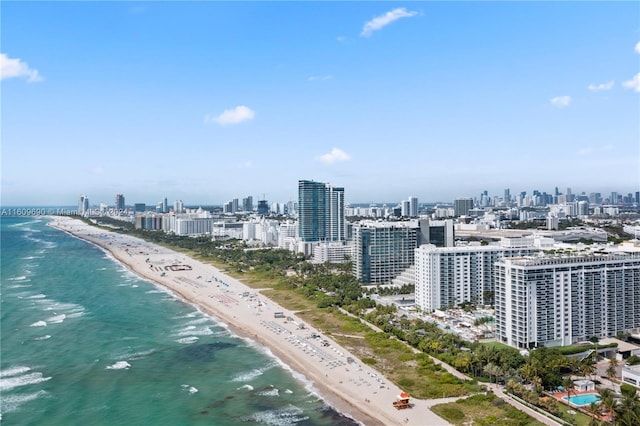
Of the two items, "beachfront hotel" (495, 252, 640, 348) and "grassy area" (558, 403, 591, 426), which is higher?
"beachfront hotel" (495, 252, 640, 348)

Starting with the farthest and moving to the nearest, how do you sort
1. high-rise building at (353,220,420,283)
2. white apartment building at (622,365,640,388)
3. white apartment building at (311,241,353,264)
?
white apartment building at (311,241,353,264) → high-rise building at (353,220,420,283) → white apartment building at (622,365,640,388)

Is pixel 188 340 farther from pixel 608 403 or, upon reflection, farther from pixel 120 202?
pixel 120 202

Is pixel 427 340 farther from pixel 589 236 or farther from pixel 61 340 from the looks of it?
pixel 589 236

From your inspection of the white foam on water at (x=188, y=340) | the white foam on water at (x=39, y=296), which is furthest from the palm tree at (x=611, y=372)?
the white foam on water at (x=39, y=296)

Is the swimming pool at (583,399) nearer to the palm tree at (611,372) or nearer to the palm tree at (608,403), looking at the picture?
the palm tree at (608,403)

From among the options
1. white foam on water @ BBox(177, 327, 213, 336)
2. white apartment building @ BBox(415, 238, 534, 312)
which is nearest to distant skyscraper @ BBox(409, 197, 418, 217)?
white apartment building @ BBox(415, 238, 534, 312)

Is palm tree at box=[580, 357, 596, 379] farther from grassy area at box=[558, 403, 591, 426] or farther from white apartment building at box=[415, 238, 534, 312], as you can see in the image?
white apartment building at box=[415, 238, 534, 312]
